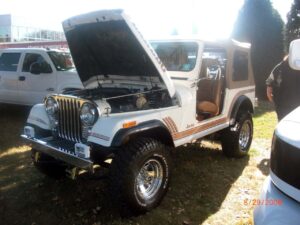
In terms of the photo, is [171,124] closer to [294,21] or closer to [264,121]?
[264,121]

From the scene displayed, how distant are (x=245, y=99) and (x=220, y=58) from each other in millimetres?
863

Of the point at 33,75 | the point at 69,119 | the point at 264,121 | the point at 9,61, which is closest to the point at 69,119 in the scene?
the point at 69,119

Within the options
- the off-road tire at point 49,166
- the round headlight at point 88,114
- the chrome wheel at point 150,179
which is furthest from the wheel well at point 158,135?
the off-road tire at point 49,166

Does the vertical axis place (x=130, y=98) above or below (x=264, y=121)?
above

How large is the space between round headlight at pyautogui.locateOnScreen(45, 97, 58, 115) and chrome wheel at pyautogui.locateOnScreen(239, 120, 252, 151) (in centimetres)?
346

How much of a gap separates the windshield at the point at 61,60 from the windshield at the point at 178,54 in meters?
4.02

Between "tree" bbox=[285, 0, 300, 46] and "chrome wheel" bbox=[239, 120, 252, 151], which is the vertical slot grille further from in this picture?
"tree" bbox=[285, 0, 300, 46]

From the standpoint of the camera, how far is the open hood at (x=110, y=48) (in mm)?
3986

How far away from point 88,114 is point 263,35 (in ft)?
42.5

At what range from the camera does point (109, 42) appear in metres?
4.57

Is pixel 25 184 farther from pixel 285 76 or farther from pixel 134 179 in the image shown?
pixel 285 76

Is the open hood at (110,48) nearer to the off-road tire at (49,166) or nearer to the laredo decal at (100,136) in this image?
the laredo decal at (100,136)

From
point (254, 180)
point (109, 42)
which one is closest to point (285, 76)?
point (254, 180)

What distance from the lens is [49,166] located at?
4.82m
